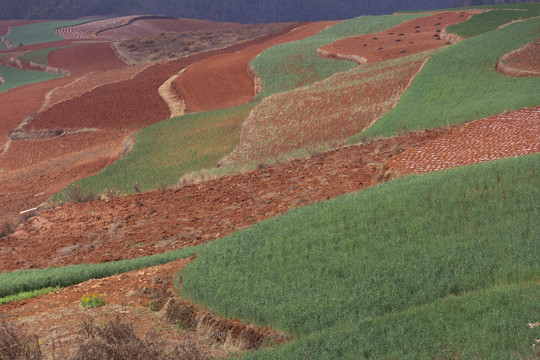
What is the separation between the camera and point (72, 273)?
13.9 metres

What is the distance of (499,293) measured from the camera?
26.8 ft

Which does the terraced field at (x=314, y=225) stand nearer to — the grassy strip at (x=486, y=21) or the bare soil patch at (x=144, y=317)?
the bare soil patch at (x=144, y=317)

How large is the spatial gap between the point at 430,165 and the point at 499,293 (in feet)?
24.0

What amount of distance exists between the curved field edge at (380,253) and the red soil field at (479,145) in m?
2.14

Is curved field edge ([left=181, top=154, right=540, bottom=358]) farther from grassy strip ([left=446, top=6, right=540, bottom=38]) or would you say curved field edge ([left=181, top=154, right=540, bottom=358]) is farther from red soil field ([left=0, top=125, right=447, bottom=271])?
grassy strip ([left=446, top=6, right=540, bottom=38])

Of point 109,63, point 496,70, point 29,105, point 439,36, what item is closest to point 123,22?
point 109,63

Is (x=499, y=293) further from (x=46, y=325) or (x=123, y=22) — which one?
(x=123, y=22)

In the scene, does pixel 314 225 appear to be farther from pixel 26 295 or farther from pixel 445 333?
pixel 26 295

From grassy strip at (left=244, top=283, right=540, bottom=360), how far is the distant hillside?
147m

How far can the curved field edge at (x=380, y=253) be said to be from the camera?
29.2ft

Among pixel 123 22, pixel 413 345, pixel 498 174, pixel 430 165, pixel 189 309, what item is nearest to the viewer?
pixel 413 345

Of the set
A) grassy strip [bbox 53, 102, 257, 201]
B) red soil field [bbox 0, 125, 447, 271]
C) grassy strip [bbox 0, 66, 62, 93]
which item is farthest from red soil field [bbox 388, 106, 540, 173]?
grassy strip [bbox 0, 66, 62, 93]

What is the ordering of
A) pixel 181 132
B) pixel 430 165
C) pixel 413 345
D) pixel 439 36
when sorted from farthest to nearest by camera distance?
pixel 439 36, pixel 181 132, pixel 430 165, pixel 413 345

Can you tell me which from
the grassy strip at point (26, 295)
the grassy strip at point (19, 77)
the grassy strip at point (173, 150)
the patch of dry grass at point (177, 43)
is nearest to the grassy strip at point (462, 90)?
the grassy strip at point (173, 150)
